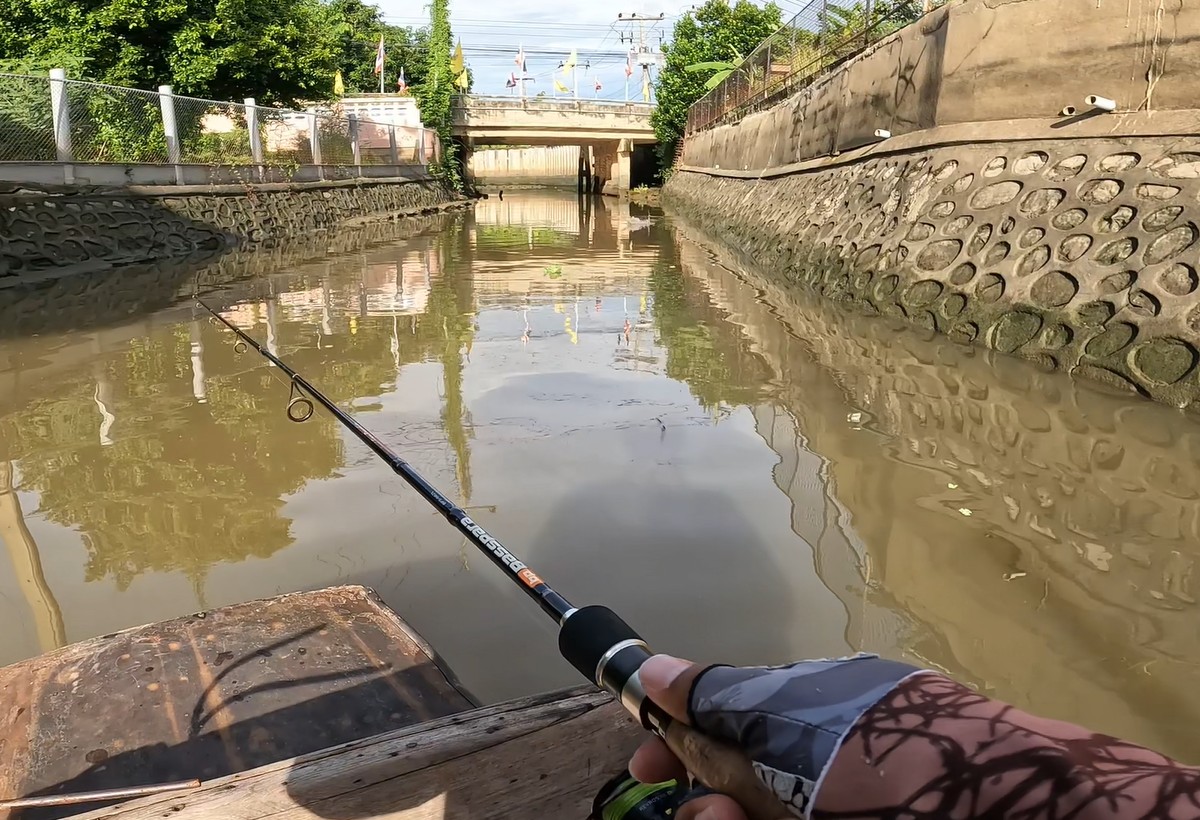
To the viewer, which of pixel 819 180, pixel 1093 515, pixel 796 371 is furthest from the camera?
pixel 819 180

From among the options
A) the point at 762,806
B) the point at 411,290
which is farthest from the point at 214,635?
the point at 411,290

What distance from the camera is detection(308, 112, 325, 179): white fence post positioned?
20.7m

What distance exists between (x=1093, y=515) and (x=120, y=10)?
1970 cm

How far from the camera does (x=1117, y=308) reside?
5.65 meters

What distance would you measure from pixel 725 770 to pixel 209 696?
5.57 feet

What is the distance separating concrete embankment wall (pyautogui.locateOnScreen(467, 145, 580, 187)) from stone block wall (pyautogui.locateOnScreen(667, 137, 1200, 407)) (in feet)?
182

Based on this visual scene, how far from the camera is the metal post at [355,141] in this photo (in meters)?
24.0

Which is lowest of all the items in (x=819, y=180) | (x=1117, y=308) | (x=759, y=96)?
(x=1117, y=308)

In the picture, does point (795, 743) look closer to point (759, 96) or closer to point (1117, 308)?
point (1117, 308)

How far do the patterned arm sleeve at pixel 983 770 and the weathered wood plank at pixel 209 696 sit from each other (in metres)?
1.46

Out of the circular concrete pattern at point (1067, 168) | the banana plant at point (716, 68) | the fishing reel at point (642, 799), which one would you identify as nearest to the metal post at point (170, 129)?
the circular concrete pattern at point (1067, 168)

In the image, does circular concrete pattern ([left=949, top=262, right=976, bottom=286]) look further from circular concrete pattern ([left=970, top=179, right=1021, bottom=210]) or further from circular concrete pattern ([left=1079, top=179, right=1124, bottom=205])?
circular concrete pattern ([left=1079, top=179, right=1124, bottom=205])

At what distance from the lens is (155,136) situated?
47.8 feet

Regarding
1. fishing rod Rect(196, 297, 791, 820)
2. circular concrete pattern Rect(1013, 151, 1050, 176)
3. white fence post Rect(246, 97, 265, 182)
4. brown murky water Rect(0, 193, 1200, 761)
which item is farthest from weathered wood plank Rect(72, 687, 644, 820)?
white fence post Rect(246, 97, 265, 182)
